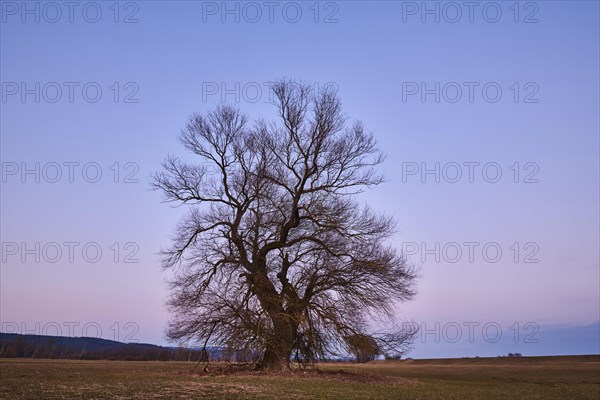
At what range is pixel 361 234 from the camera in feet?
116

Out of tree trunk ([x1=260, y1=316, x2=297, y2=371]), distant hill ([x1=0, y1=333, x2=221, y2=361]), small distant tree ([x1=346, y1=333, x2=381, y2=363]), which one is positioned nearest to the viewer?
small distant tree ([x1=346, y1=333, x2=381, y2=363])

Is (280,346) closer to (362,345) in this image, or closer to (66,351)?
(362,345)

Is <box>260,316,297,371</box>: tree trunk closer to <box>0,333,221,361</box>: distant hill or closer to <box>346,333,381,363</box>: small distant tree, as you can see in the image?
<box>346,333,381,363</box>: small distant tree

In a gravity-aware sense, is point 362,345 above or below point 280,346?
above

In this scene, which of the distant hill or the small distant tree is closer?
the small distant tree

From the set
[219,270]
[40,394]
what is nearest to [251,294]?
[219,270]

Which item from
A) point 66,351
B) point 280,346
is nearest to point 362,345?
point 280,346

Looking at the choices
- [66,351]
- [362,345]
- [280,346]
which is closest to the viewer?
[362,345]

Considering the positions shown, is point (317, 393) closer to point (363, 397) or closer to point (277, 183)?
point (363, 397)

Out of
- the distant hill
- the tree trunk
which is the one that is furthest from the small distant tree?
the distant hill

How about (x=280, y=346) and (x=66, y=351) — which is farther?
(x=66, y=351)

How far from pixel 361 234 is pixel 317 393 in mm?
13617

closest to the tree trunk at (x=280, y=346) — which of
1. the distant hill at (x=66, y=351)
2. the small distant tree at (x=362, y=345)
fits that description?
the small distant tree at (x=362, y=345)

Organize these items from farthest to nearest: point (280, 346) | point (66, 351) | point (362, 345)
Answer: point (66, 351)
point (280, 346)
point (362, 345)
